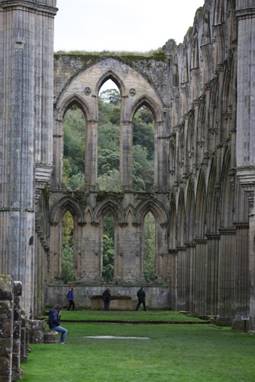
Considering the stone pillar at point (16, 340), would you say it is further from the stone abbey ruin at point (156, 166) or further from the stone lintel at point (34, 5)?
the stone lintel at point (34, 5)

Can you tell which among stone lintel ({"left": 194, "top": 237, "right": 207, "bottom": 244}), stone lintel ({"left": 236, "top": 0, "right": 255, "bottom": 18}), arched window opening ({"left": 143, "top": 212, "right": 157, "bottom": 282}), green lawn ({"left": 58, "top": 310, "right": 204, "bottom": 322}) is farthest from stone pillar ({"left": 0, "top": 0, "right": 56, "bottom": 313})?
arched window opening ({"left": 143, "top": 212, "right": 157, "bottom": 282})

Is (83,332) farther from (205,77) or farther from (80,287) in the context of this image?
(80,287)

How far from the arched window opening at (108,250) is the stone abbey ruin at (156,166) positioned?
1370cm

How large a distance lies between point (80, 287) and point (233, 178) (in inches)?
763

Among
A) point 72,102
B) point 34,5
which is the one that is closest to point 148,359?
point 34,5

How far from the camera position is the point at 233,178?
46.1 meters

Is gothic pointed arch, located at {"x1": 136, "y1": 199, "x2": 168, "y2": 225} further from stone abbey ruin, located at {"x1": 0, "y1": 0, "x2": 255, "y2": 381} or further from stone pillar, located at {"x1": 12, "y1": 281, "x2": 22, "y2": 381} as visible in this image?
stone pillar, located at {"x1": 12, "y1": 281, "x2": 22, "y2": 381}

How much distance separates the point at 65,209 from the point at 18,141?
2957cm

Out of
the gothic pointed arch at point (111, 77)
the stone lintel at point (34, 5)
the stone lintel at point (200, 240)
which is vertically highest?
the gothic pointed arch at point (111, 77)

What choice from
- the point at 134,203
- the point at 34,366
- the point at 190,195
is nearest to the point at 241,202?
the point at 190,195

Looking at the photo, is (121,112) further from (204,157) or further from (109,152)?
(109,152)

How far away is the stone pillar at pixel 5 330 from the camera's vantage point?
47.1 ft

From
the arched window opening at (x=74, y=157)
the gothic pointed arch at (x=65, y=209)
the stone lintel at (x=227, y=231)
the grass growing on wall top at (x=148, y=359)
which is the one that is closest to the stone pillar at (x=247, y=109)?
the grass growing on wall top at (x=148, y=359)

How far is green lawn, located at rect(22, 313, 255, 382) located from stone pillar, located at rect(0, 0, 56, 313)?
2.89 metres
